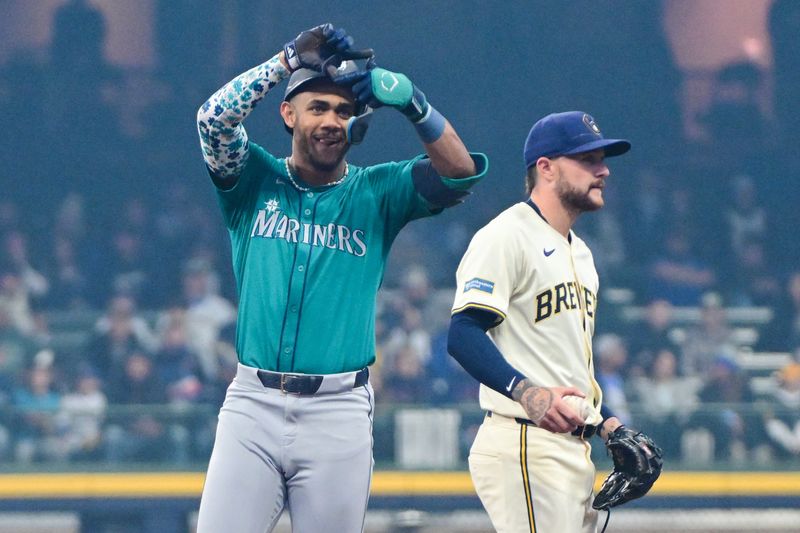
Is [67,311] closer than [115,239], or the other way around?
[67,311]

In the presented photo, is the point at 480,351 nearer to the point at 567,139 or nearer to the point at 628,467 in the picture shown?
the point at 628,467

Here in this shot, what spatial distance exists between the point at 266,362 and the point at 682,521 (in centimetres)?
462

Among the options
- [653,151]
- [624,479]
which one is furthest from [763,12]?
[624,479]

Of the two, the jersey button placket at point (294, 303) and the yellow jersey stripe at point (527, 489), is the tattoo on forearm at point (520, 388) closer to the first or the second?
the yellow jersey stripe at point (527, 489)

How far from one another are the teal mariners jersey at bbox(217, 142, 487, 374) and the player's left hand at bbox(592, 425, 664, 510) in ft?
2.30

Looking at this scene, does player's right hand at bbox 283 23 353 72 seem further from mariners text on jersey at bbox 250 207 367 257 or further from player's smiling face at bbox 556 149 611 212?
player's smiling face at bbox 556 149 611 212

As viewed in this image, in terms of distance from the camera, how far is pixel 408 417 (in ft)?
23.5

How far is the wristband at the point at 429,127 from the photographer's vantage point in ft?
9.52

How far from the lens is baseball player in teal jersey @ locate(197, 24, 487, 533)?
9.63 feet

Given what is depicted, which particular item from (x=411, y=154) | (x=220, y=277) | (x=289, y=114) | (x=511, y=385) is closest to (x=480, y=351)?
(x=511, y=385)

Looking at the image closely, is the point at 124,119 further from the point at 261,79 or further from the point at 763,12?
the point at 261,79

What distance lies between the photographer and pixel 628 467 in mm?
3297

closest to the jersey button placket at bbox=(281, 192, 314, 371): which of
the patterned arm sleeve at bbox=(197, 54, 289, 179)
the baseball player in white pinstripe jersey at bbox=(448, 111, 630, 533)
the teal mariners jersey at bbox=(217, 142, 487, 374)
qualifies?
the teal mariners jersey at bbox=(217, 142, 487, 374)

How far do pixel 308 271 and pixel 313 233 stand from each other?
0.10 m
